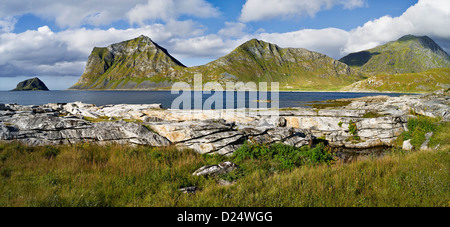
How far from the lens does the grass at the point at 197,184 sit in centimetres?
650

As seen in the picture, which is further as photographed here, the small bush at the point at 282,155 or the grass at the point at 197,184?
the small bush at the point at 282,155

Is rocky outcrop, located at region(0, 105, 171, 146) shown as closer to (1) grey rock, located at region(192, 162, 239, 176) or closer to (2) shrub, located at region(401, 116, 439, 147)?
(1) grey rock, located at region(192, 162, 239, 176)

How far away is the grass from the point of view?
650 centimetres

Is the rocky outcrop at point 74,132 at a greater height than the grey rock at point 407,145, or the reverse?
the rocky outcrop at point 74,132

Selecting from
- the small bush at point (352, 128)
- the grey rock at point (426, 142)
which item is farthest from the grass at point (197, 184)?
the small bush at point (352, 128)

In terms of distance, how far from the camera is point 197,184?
904 cm

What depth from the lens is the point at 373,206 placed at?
6.28 m

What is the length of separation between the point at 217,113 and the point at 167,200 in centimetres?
2145

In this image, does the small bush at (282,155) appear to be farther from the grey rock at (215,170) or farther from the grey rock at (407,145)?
the grey rock at (407,145)

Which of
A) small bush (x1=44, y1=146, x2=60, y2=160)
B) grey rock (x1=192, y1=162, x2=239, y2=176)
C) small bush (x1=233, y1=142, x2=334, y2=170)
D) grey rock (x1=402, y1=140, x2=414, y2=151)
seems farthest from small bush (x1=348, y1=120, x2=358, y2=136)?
small bush (x1=44, y1=146, x2=60, y2=160)

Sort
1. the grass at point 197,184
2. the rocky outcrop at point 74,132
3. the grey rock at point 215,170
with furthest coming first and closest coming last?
the rocky outcrop at point 74,132 < the grey rock at point 215,170 < the grass at point 197,184

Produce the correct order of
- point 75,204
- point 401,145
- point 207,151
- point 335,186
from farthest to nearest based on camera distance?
point 401,145 → point 207,151 → point 335,186 → point 75,204

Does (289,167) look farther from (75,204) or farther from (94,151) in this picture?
(94,151)

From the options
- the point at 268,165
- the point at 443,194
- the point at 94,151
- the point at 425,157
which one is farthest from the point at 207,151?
the point at 425,157
